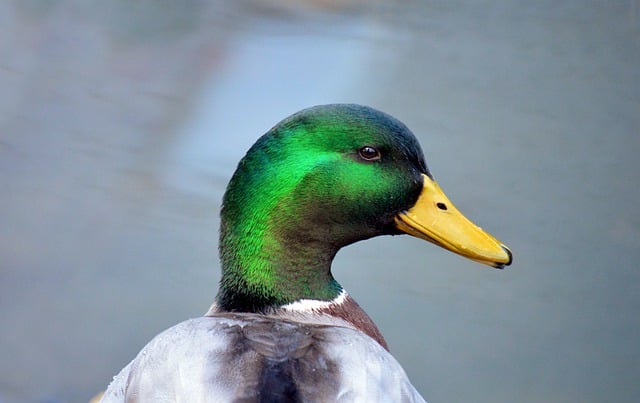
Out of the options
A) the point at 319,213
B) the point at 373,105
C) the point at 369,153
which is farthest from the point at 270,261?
the point at 373,105

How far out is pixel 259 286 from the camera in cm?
172

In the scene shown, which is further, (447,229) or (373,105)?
(373,105)

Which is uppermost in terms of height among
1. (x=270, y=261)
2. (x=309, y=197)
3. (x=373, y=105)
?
(x=373, y=105)

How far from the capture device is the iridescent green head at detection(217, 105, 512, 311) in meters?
1.67

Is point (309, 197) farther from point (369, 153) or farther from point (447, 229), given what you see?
point (447, 229)

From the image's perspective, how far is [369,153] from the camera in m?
1.68

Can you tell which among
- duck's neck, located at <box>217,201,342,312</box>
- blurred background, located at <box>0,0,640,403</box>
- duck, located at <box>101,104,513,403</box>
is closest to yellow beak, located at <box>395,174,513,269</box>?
duck, located at <box>101,104,513,403</box>

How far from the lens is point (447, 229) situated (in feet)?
5.53

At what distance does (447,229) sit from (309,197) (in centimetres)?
22

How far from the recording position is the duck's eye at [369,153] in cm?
167

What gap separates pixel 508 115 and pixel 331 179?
1.98m

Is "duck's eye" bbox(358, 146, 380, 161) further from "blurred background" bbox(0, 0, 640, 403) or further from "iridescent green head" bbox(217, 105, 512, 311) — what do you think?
"blurred background" bbox(0, 0, 640, 403)

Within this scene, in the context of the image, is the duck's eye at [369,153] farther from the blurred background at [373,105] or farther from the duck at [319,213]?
the blurred background at [373,105]

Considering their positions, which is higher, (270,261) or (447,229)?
(447,229)
